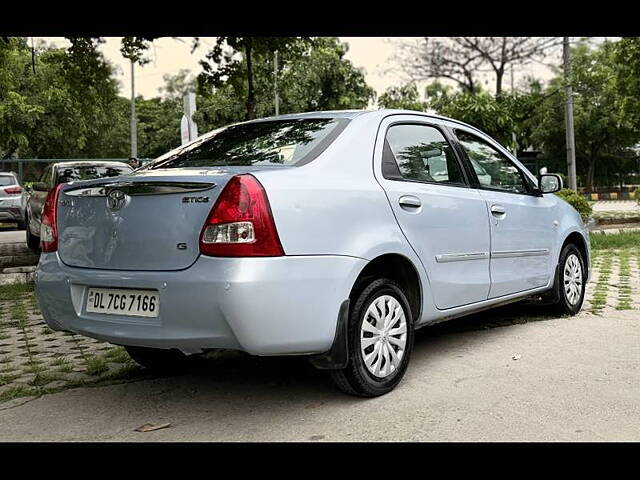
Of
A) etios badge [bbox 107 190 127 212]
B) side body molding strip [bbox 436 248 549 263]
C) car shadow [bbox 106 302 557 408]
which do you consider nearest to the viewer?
etios badge [bbox 107 190 127 212]

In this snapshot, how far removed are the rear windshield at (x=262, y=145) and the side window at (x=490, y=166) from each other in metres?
1.34

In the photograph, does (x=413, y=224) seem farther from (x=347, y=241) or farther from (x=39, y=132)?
(x=39, y=132)

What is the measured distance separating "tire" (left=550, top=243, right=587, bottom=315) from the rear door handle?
2246mm

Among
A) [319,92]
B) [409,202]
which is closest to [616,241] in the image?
[409,202]

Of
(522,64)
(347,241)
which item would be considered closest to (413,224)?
(347,241)

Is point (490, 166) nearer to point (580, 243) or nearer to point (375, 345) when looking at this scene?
point (580, 243)

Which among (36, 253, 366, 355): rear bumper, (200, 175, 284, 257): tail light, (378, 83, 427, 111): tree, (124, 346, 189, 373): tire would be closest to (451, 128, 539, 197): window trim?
(36, 253, 366, 355): rear bumper

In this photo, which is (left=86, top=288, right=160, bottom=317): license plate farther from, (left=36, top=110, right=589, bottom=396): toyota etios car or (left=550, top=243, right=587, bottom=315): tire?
(left=550, top=243, right=587, bottom=315): tire

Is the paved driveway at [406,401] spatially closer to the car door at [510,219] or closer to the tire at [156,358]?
the tire at [156,358]

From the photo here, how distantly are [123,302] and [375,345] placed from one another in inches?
54.3

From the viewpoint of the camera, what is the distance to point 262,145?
A: 4.20 m

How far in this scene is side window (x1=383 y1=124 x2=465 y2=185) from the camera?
4.42 meters

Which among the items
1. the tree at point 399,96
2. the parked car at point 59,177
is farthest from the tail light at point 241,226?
the tree at point 399,96
